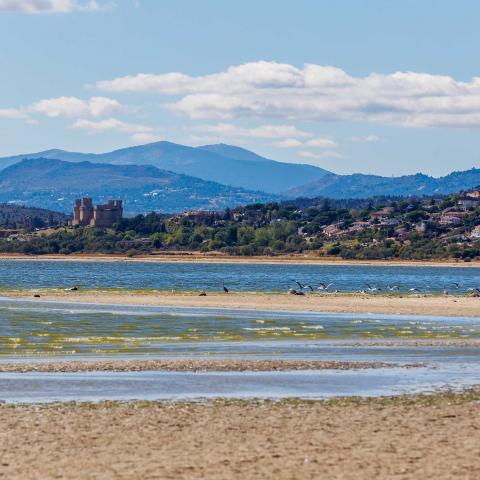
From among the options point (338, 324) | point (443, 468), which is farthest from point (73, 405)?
point (338, 324)

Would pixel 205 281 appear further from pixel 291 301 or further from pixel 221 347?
pixel 221 347

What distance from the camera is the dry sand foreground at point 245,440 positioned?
872 inches

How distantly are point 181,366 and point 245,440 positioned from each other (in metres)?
13.7

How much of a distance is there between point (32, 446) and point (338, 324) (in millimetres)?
37835

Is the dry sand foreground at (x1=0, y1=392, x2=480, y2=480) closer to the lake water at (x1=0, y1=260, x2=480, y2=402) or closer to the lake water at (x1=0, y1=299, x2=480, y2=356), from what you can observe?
the lake water at (x1=0, y1=260, x2=480, y2=402)

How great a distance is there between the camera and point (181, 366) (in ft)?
127

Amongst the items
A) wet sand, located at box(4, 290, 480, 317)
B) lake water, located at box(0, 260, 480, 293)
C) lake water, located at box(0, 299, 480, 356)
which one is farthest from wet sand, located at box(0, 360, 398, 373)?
lake water, located at box(0, 260, 480, 293)

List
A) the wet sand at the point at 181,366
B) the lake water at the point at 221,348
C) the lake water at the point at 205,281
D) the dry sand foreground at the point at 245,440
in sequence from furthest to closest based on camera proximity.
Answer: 1. the lake water at the point at 205,281
2. the wet sand at the point at 181,366
3. the lake water at the point at 221,348
4. the dry sand foreground at the point at 245,440

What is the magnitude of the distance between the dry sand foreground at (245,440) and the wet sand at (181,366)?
7994 mm

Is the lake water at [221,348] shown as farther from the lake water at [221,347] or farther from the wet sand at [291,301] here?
the wet sand at [291,301]

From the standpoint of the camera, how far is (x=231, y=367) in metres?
38.8

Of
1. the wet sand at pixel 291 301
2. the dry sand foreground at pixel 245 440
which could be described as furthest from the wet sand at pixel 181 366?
the wet sand at pixel 291 301

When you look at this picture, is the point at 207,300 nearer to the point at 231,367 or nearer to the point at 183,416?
the point at 231,367

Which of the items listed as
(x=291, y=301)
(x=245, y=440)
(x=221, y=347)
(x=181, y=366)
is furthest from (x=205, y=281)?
(x=245, y=440)
